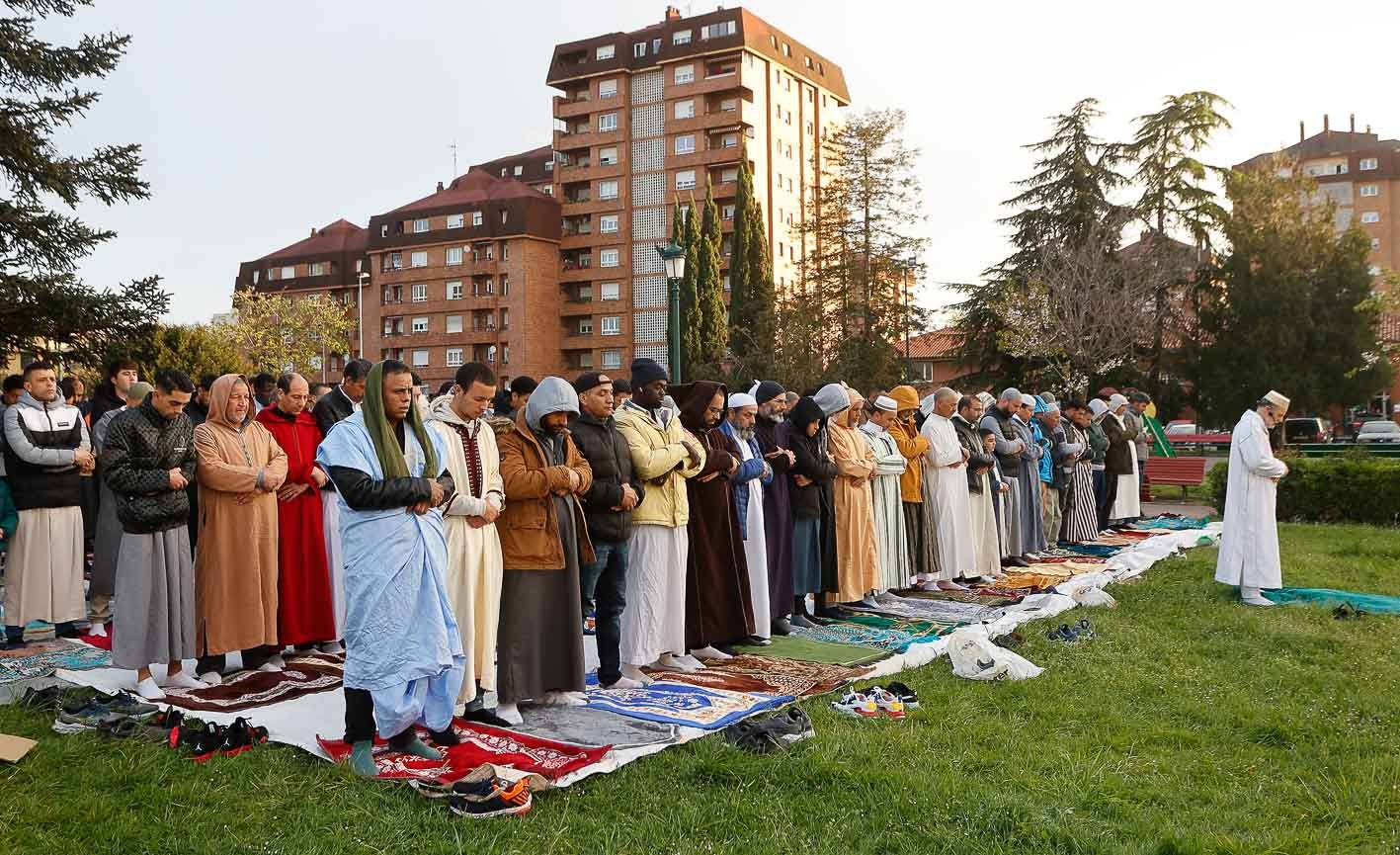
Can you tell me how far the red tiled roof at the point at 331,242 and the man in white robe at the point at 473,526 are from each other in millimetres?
69034

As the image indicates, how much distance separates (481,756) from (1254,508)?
7.35 metres

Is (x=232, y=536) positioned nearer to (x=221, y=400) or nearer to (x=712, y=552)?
(x=221, y=400)

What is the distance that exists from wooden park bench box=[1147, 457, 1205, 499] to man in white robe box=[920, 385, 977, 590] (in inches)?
403

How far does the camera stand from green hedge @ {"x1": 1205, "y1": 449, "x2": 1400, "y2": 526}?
1506cm

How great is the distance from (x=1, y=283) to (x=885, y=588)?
52.0ft

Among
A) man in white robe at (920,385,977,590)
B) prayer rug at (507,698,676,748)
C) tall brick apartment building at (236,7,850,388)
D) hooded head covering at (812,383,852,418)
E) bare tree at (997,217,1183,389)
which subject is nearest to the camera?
prayer rug at (507,698,676,748)

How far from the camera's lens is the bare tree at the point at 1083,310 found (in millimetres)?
31375

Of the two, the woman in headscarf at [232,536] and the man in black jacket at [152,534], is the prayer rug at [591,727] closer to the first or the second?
the woman in headscarf at [232,536]

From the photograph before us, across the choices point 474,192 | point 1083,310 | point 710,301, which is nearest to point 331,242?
point 474,192

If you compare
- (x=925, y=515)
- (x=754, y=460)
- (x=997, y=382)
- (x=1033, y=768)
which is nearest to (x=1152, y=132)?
(x=997, y=382)

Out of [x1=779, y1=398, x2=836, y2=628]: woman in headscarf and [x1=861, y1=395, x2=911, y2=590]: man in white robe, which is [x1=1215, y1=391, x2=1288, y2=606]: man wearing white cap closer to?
[x1=861, y1=395, x2=911, y2=590]: man in white robe

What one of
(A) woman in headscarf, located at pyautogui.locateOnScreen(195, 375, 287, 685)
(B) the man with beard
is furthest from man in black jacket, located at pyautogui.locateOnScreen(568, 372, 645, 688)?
(A) woman in headscarf, located at pyautogui.locateOnScreen(195, 375, 287, 685)

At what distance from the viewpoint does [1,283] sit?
1825 cm

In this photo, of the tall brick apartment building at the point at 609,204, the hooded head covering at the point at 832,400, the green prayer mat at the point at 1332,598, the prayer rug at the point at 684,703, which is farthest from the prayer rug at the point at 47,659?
the tall brick apartment building at the point at 609,204
